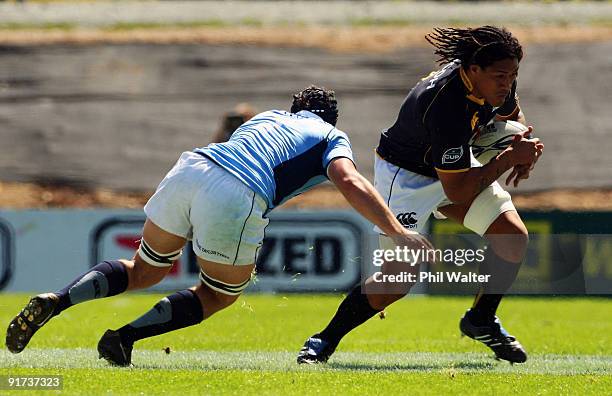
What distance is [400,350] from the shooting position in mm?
8883

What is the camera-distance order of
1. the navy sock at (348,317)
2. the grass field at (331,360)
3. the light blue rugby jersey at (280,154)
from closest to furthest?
the grass field at (331,360) < the light blue rugby jersey at (280,154) < the navy sock at (348,317)

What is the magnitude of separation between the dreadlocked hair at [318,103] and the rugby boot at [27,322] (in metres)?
1.93

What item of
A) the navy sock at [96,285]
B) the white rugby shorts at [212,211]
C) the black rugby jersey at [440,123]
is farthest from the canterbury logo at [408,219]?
the navy sock at [96,285]

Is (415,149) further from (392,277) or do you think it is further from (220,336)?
(220,336)

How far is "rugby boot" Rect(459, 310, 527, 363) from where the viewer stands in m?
7.65

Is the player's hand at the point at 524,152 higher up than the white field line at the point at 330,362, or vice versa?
the player's hand at the point at 524,152

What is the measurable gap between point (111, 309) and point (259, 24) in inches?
A: 445

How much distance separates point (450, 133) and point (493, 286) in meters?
1.11

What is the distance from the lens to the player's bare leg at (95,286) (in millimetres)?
6738

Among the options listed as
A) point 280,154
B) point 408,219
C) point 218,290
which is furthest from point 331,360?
point 280,154

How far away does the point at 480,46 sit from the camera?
743 centimetres

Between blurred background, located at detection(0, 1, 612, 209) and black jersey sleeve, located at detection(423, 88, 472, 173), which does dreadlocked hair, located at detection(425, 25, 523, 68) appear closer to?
black jersey sleeve, located at detection(423, 88, 472, 173)

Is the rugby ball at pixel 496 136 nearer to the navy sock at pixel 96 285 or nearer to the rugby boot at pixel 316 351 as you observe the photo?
the rugby boot at pixel 316 351

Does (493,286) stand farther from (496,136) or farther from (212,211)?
(212,211)
